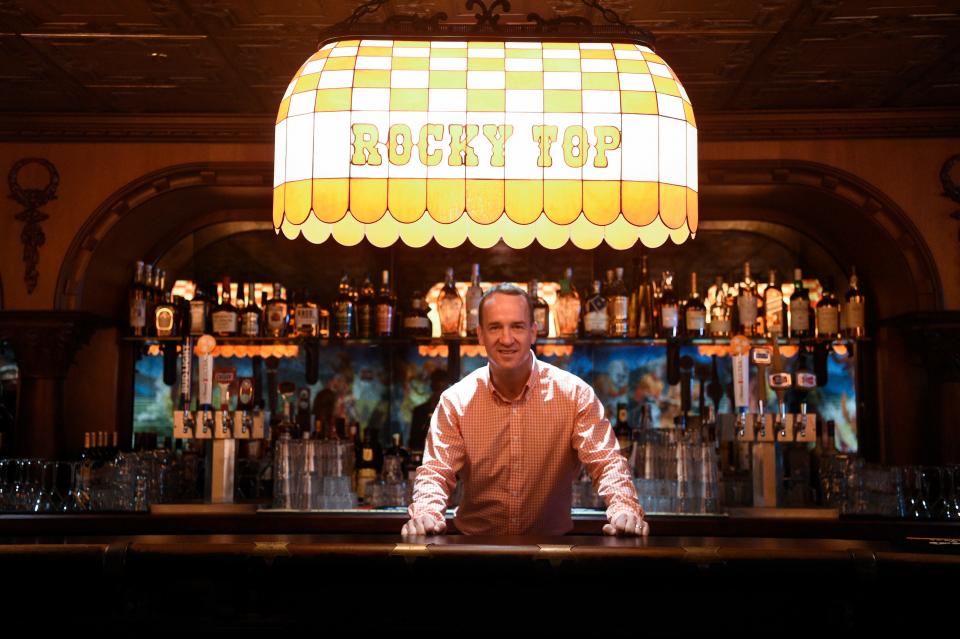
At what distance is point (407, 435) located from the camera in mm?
5566

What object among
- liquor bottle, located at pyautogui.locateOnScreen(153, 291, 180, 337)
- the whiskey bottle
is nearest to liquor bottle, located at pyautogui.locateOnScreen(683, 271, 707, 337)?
the whiskey bottle

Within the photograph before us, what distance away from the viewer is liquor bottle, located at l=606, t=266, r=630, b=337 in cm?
518

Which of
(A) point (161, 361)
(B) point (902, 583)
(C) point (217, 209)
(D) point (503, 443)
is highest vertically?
(C) point (217, 209)

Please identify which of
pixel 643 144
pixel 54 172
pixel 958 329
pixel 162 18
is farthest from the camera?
pixel 54 172

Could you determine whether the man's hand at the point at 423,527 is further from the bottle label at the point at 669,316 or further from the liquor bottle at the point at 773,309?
the liquor bottle at the point at 773,309

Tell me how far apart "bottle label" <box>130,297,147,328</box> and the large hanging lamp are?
3.09 m

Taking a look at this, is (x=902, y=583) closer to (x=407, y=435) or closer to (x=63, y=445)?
(x=407, y=435)

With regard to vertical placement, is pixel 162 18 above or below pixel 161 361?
above

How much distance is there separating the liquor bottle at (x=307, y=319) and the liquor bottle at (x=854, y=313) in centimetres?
275

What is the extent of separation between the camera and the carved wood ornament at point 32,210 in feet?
16.4

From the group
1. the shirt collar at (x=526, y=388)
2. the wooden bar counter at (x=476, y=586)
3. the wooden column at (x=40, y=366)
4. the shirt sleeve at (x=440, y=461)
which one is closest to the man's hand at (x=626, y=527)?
the wooden bar counter at (x=476, y=586)

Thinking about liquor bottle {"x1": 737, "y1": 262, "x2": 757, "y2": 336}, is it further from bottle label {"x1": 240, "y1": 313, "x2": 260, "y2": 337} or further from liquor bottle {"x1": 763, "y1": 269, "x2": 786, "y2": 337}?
bottle label {"x1": 240, "y1": 313, "x2": 260, "y2": 337}

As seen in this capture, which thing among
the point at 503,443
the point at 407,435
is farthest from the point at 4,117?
the point at 503,443

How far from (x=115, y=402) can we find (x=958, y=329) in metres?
4.26
